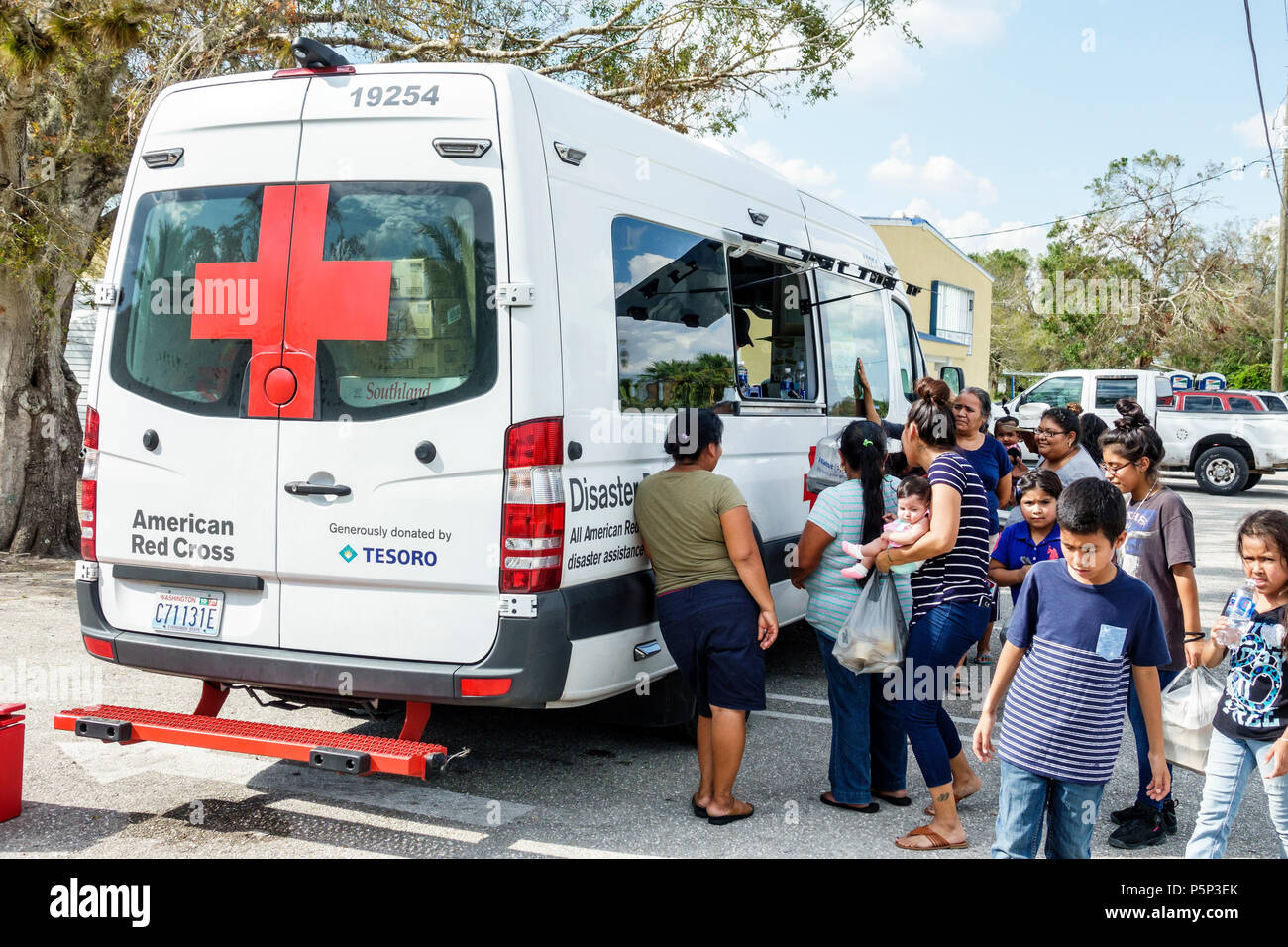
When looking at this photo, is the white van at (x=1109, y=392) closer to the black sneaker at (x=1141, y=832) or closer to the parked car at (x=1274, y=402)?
the parked car at (x=1274, y=402)

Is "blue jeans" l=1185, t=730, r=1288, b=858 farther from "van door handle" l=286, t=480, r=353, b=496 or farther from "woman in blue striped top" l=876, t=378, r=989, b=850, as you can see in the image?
"van door handle" l=286, t=480, r=353, b=496

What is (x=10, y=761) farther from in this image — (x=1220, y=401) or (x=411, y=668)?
(x=1220, y=401)

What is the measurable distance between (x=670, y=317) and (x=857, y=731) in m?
2.02

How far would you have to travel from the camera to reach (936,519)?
4238 millimetres

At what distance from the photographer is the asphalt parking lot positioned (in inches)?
165

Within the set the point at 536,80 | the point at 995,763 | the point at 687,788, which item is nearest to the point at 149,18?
the point at 536,80

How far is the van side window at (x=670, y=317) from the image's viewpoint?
4.60 metres

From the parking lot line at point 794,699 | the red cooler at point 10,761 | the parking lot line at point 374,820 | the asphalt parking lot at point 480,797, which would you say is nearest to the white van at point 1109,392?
the parking lot line at point 794,699

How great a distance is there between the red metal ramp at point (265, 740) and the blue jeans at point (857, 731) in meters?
1.70

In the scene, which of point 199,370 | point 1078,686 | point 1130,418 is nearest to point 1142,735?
point 1078,686

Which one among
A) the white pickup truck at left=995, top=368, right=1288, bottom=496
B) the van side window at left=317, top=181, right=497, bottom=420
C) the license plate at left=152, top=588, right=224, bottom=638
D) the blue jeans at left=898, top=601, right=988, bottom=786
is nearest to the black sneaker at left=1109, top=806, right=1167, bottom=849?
the blue jeans at left=898, top=601, right=988, bottom=786

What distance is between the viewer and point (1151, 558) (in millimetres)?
4344

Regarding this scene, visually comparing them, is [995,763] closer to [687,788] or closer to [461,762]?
[687,788]

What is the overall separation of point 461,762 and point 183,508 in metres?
1.80
